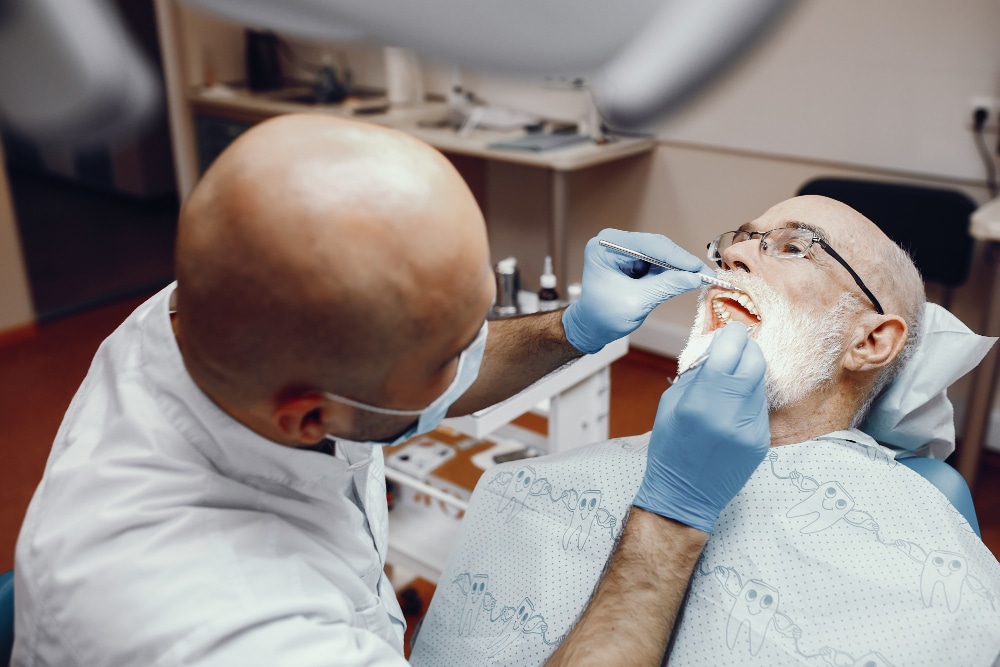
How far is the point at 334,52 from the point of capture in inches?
144

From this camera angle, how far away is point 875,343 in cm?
126

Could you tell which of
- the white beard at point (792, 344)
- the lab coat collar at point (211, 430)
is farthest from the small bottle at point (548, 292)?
the lab coat collar at point (211, 430)

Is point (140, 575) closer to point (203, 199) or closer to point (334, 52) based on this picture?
point (203, 199)

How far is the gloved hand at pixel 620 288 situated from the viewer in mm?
1260

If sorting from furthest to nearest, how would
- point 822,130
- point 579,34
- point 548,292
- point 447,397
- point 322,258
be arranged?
1. point 822,130
2. point 548,292
3. point 447,397
4. point 322,258
5. point 579,34

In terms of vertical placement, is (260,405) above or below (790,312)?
above

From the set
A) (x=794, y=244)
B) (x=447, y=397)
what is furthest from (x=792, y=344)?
(x=447, y=397)

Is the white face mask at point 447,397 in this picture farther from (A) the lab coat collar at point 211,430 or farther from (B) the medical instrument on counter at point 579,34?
(B) the medical instrument on counter at point 579,34

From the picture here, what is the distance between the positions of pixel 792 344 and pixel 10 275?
11.1 ft

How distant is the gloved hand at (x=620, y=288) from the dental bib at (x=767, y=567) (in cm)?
Result: 20

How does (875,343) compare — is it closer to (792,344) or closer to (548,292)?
(792,344)

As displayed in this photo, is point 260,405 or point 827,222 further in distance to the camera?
point 827,222

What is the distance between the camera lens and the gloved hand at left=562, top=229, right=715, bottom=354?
1.26 metres

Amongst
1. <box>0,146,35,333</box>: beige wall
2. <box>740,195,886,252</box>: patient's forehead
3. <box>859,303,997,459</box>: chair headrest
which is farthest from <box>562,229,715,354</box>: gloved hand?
<box>0,146,35,333</box>: beige wall
